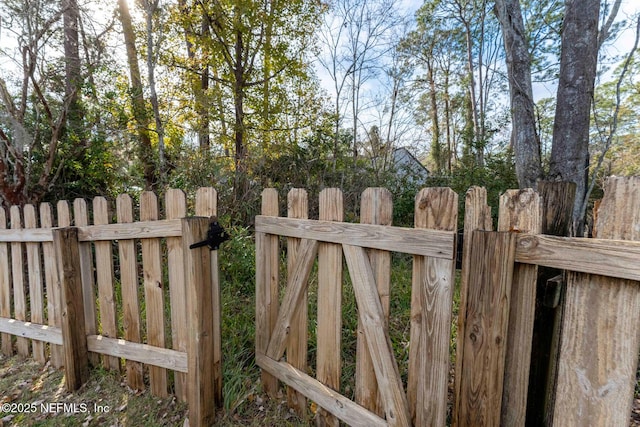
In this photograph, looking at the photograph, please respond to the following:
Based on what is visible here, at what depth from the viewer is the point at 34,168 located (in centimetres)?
411

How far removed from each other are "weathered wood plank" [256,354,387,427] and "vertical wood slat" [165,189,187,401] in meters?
0.57

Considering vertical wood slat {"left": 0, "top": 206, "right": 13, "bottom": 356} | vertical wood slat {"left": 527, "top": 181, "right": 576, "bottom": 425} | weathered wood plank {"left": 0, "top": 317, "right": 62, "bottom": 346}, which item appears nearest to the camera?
vertical wood slat {"left": 527, "top": 181, "right": 576, "bottom": 425}

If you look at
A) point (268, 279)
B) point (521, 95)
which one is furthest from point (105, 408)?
point (521, 95)

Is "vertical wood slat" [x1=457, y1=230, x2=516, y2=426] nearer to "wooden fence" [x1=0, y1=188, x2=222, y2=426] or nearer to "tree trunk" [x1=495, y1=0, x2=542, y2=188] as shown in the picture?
"wooden fence" [x1=0, y1=188, x2=222, y2=426]

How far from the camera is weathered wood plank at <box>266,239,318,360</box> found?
5.47 feet

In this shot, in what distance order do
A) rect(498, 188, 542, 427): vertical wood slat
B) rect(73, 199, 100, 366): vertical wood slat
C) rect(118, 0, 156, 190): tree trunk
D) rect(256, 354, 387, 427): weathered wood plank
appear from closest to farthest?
rect(498, 188, 542, 427): vertical wood slat < rect(256, 354, 387, 427): weathered wood plank < rect(73, 199, 100, 366): vertical wood slat < rect(118, 0, 156, 190): tree trunk

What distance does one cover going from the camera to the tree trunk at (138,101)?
480 centimetres

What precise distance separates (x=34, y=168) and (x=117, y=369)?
3805 mm

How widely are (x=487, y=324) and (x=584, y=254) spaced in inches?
14.9

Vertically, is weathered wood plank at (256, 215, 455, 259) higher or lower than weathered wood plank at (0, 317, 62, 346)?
higher

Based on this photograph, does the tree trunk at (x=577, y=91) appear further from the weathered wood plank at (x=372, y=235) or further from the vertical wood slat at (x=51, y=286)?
the vertical wood slat at (x=51, y=286)

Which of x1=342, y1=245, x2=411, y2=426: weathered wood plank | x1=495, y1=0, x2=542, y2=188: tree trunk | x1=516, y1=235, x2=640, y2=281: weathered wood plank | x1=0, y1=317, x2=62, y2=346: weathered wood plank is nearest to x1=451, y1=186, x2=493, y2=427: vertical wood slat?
x1=516, y1=235, x2=640, y2=281: weathered wood plank

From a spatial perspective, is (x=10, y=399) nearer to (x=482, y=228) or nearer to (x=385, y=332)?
(x=385, y=332)

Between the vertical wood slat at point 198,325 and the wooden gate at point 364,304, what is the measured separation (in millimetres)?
365
